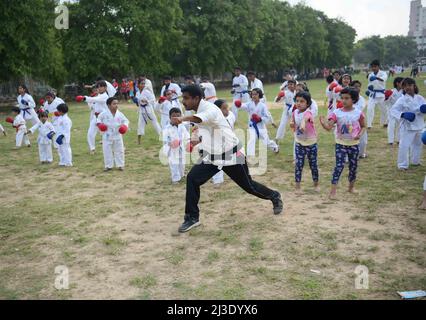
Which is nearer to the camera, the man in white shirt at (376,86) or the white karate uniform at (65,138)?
the white karate uniform at (65,138)

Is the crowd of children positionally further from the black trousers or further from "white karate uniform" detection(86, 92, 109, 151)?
the black trousers

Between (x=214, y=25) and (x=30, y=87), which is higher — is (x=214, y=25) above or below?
above

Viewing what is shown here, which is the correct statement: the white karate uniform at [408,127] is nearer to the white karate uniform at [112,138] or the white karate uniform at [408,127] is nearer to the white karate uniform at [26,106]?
the white karate uniform at [112,138]

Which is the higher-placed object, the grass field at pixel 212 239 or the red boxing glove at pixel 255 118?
the red boxing glove at pixel 255 118

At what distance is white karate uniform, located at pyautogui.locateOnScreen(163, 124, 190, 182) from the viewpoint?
24.4 feet

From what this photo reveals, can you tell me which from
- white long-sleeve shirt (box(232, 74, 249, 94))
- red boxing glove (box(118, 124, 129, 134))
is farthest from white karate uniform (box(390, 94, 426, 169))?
white long-sleeve shirt (box(232, 74, 249, 94))

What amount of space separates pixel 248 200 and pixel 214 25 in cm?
3291

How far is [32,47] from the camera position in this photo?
2202 centimetres

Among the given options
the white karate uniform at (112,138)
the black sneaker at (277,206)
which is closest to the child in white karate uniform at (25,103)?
the white karate uniform at (112,138)

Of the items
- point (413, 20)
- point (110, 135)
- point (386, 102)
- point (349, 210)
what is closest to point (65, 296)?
point (349, 210)

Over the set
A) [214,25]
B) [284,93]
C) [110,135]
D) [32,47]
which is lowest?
[110,135]

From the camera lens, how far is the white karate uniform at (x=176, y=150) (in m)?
7.45
